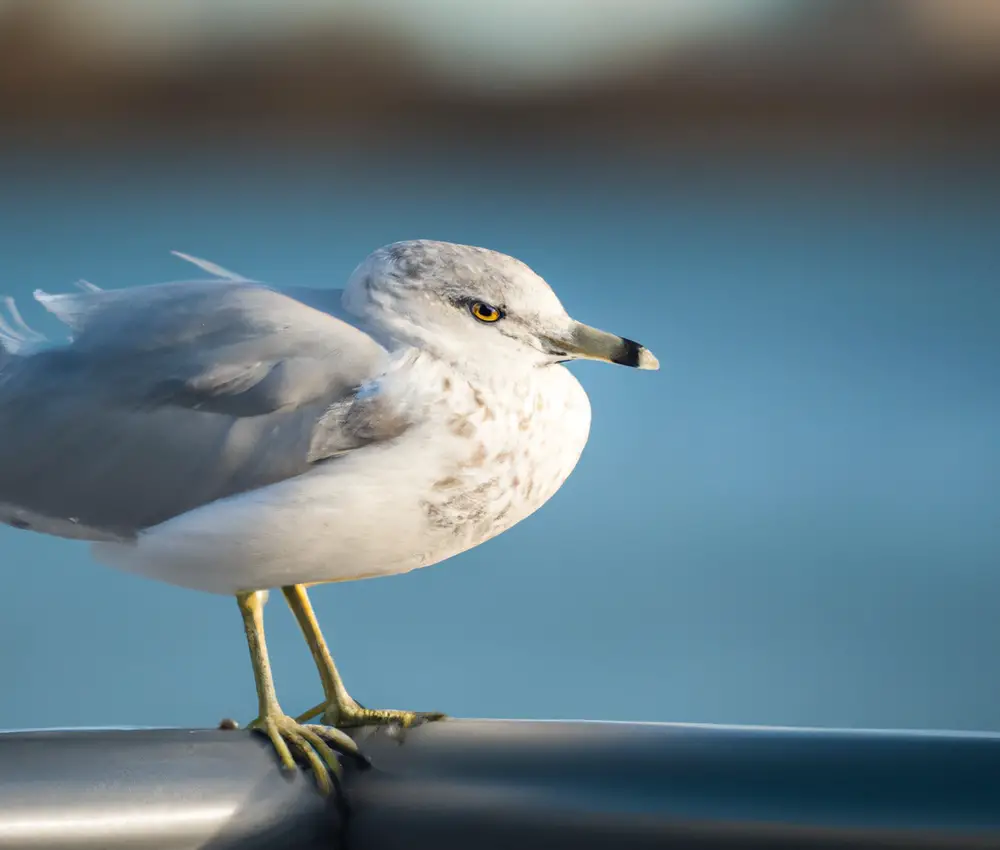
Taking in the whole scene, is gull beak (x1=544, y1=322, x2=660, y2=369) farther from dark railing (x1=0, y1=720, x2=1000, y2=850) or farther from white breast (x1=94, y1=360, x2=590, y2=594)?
dark railing (x1=0, y1=720, x2=1000, y2=850)

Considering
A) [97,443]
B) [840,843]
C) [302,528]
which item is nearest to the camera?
[840,843]

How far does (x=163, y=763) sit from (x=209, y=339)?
294 mm

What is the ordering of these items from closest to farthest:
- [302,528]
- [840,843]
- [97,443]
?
[840,843] < [302,528] < [97,443]

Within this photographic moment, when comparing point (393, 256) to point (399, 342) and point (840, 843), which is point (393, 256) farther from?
point (840, 843)

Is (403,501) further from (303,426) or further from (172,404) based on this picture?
(172,404)

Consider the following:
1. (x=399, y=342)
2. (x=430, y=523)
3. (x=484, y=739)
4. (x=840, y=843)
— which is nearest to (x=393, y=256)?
(x=399, y=342)

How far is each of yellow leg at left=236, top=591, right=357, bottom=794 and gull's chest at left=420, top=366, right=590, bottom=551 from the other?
140mm

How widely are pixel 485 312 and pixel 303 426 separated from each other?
5.2 inches

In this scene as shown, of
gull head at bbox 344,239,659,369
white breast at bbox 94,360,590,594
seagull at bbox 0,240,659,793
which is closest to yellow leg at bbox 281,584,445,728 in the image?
seagull at bbox 0,240,659,793

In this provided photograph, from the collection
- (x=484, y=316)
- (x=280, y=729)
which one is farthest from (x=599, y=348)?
(x=280, y=729)

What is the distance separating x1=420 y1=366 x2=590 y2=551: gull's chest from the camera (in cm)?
83

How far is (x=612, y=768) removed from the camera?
74 cm

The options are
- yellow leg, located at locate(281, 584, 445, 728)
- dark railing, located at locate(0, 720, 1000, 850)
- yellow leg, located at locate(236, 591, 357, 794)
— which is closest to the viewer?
dark railing, located at locate(0, 720, 1000, 850)

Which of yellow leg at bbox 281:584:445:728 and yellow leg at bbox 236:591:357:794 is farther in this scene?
A: yellow leg at bbox 281:584:445:728
